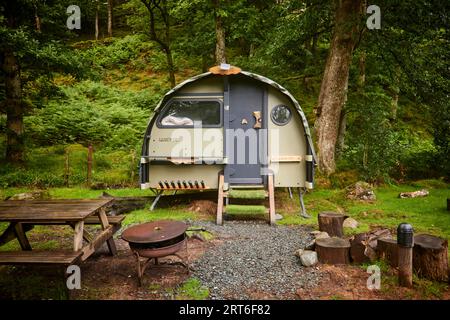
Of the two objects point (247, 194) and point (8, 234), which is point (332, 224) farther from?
point (8, 234)

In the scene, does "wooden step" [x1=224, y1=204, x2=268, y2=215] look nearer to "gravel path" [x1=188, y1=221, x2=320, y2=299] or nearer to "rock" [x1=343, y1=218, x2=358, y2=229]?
"gravel path" [x1=188, y1=221, x2=320, y2=299]

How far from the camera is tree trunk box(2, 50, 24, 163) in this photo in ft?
37.3

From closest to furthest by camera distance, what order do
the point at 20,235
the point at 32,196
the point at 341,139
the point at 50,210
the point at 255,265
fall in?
the point at 50,210 < the point at 255,265 < the point at 20,235 < the point at 32,196 < the point at 341,139

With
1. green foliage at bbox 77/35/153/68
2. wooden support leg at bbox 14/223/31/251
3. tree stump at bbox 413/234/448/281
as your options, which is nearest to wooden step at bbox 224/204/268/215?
tree stump at bbox 413/234/448/281

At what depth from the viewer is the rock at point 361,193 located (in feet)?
31.6

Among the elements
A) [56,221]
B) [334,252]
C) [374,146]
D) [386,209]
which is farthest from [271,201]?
[56,221]

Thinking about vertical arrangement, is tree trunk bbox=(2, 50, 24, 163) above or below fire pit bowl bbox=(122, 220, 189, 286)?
above

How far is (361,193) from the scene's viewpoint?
383 inches

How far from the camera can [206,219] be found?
837cm

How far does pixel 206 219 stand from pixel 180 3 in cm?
1122

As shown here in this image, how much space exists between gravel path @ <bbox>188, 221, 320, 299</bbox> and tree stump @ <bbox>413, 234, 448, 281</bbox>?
1.38 meters

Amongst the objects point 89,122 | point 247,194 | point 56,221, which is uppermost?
point 89,122

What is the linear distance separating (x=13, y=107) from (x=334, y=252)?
36.7ft
